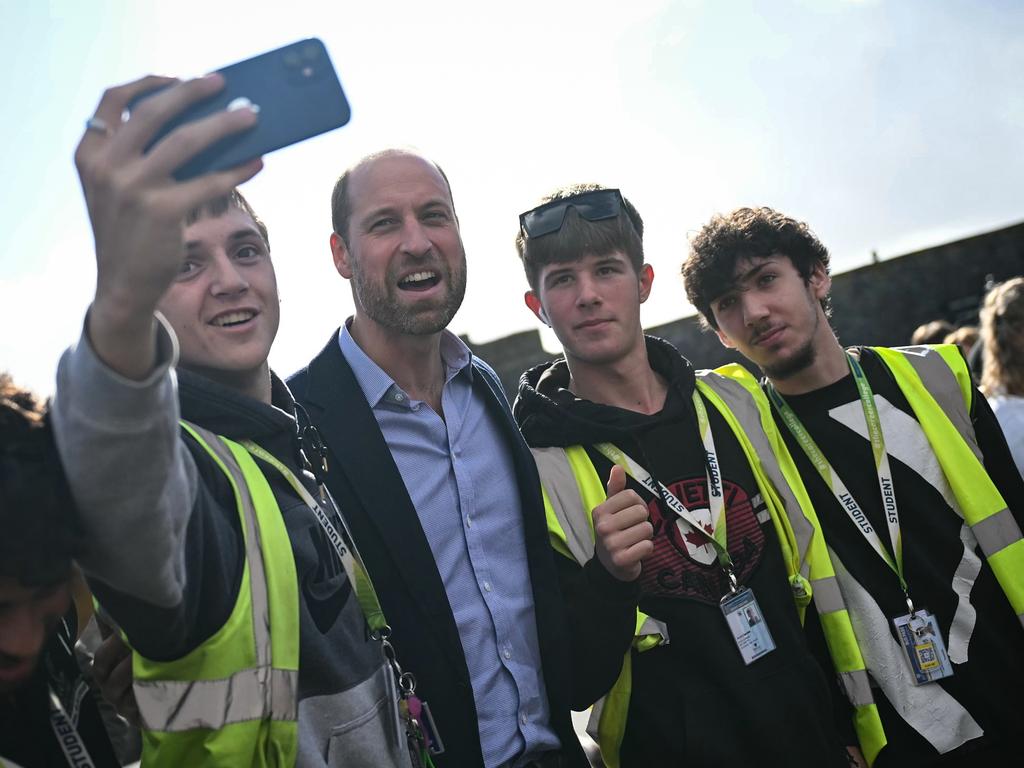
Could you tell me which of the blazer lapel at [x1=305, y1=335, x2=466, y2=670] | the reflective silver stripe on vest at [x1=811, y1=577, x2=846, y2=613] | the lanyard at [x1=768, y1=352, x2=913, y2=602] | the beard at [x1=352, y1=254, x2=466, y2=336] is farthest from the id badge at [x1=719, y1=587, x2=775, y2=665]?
the beard at [x1=352, y1=254, x2=466, y2=336]

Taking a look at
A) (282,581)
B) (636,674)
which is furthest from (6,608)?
(636,674)

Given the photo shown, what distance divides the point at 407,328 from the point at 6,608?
147cm

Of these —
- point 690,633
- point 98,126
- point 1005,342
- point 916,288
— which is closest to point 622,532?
point 690,633

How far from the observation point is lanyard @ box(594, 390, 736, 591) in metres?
2.57

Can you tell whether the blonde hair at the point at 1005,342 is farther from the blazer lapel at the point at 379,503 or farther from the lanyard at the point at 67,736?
the lanyard at the point at 67,736

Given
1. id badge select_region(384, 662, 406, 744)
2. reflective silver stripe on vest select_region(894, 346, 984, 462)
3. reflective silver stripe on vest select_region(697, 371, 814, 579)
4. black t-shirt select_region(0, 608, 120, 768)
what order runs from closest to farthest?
black t-shirt select_region(0, 608, 120, 768) < id badge select_region(384, 662, 406, 744) < reflective silver stripe on vest select_region(697, 371, 814, 579) < reflective silver stripe on vest select_region(894, 346, 984, 462)

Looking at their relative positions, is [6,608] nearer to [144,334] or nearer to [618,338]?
[144,334]

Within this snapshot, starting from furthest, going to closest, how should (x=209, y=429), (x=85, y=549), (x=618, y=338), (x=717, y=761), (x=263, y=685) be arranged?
(x=618, y=338)
(x=717, y=761)
(x=209, y=429)
(x=263, y=685)
(x=85, y=549)

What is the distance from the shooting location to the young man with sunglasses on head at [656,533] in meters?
2.35

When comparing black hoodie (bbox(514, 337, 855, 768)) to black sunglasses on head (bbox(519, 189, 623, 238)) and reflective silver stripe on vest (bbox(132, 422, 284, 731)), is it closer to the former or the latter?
black sunglasses on head (bbox(519, 189, 623, 238))

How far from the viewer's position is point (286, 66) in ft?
3.79

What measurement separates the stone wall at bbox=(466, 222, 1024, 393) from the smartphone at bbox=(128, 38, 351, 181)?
11.7 metres

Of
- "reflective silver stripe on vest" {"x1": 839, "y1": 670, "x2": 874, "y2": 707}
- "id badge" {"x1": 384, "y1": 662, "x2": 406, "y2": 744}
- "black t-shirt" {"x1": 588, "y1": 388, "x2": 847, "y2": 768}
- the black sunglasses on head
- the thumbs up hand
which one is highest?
the black sunglasses on head

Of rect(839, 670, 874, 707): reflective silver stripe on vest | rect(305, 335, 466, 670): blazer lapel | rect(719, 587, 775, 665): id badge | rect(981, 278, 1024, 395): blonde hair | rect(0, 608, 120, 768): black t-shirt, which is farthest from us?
rect(981, 278, 1024, 395): blonde hair
